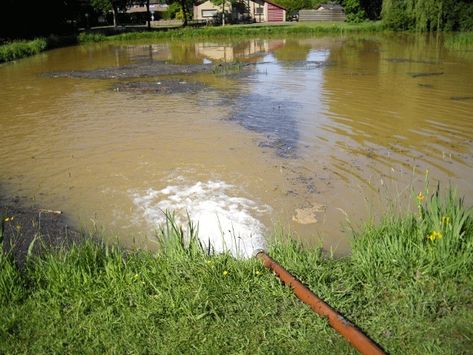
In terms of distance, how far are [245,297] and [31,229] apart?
11.9 ft

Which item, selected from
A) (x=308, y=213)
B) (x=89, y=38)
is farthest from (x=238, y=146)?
(x=89, y=38)

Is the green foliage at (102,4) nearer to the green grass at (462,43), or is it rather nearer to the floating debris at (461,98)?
the green grass at (462,43)

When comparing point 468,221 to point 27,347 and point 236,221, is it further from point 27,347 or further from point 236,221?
point 27,347

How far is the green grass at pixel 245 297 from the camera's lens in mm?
3598

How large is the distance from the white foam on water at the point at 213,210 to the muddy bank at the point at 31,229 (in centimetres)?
115

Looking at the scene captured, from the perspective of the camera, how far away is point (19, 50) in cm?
2883

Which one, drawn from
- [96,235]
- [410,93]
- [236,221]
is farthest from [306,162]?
[410,93]

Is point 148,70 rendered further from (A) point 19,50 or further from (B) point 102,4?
(B) point 102,4

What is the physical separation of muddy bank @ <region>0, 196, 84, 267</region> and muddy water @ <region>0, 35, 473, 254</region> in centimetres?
32

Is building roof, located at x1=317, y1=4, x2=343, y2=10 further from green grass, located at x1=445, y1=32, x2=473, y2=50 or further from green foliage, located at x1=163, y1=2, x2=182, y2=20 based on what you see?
green grass, located at x1=445, y1=32, x2=473, y2=50

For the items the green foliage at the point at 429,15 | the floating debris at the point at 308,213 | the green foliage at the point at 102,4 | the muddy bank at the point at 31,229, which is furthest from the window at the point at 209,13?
the floating debris at the point at 308,213

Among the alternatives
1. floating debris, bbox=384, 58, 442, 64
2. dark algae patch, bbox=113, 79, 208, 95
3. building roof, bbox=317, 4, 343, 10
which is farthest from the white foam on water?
building roof, bbox=317, 4, 343, 10

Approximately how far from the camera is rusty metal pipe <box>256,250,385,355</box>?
3.30 metres

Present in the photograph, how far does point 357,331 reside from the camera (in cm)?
345
